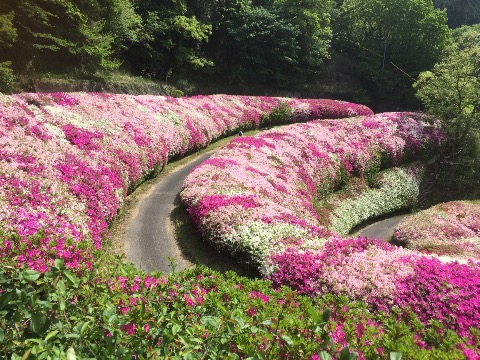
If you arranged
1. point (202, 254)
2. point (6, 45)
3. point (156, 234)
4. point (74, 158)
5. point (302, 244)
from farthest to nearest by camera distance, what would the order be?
point (6, 45)
point (74, 158)
point (156, 234)
point (202, 254)
point (302, 244)

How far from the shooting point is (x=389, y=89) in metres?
75.8

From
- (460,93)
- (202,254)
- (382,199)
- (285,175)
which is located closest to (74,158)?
(202,254)

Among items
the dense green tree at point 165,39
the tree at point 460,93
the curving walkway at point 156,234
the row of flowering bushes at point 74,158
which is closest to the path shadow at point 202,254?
the curving walkway at point 156,234

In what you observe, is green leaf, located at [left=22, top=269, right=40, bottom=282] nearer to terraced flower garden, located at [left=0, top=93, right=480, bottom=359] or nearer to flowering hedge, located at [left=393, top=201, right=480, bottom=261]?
terraced flower garden, located at [left=0, top=93, right=480, bottom=359]

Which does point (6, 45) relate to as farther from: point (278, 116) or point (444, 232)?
point (444, 232)

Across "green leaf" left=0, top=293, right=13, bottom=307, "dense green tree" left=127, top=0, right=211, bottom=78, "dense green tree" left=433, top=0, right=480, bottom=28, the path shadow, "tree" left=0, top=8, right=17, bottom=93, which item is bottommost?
the path shadow

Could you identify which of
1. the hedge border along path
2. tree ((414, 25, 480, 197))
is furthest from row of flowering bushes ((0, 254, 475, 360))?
tree ((414, 25, 480, 197))

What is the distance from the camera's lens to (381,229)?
2944 centimetres

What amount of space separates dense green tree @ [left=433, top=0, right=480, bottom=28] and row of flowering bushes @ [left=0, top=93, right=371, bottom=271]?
118 metres

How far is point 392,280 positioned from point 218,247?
7511 millimetres

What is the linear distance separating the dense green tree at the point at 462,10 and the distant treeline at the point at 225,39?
45008 mm

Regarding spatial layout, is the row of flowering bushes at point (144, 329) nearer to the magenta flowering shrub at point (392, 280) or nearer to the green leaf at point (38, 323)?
the green leaf at point (38, 323)

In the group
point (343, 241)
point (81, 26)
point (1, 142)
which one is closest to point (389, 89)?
point (81, 26)

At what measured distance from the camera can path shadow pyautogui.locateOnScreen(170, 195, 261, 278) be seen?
590 inches
